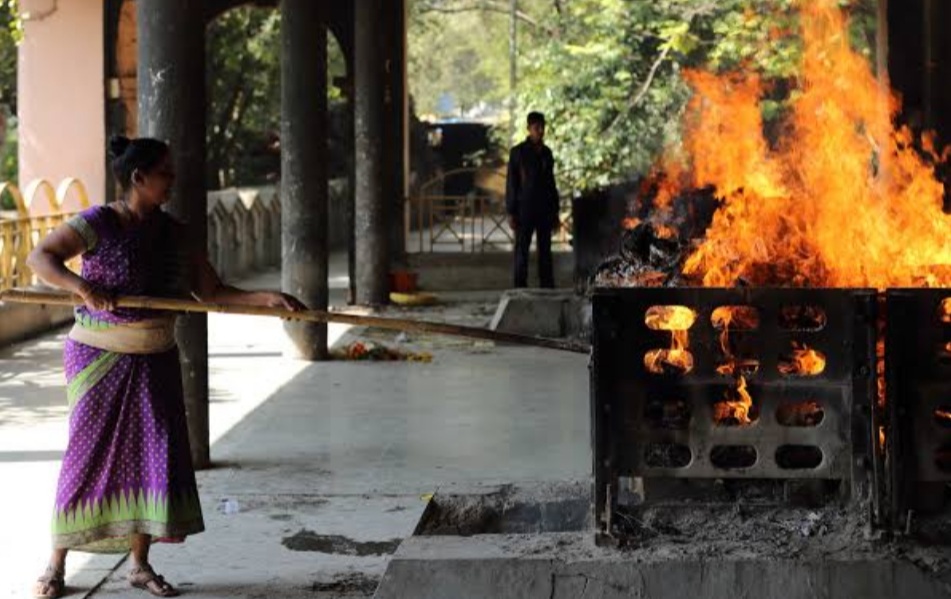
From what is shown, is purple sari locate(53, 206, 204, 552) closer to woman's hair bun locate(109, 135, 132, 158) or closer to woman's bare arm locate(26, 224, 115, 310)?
woman's bare arm locate(26, 224, 115, 310)

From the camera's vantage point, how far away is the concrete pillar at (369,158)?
16781mm

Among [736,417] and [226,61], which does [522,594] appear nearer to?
[736,417]

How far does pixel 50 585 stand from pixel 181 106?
3.00 metres

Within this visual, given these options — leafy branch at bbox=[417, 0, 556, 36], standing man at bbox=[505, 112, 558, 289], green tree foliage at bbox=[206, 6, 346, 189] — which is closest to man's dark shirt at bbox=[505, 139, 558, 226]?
standing man at bbox=[505, 112, 558, 289]

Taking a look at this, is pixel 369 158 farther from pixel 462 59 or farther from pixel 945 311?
pixel 462 59

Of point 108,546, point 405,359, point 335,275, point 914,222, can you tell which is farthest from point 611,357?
point 335,275

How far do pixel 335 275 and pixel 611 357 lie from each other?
16794mm

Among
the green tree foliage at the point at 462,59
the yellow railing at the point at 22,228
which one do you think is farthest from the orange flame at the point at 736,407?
the green tree foliage at the point at 462,59

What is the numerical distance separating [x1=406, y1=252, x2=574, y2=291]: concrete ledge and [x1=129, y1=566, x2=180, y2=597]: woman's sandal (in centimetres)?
1303

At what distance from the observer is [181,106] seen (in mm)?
8547

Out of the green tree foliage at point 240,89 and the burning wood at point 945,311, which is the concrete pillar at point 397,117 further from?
the burning wood at point 945,311

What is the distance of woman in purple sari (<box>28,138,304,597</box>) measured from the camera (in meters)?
6.31

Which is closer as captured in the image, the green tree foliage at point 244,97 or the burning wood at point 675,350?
the burning wood at point 675,350

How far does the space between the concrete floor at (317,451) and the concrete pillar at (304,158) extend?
1.82 feet
